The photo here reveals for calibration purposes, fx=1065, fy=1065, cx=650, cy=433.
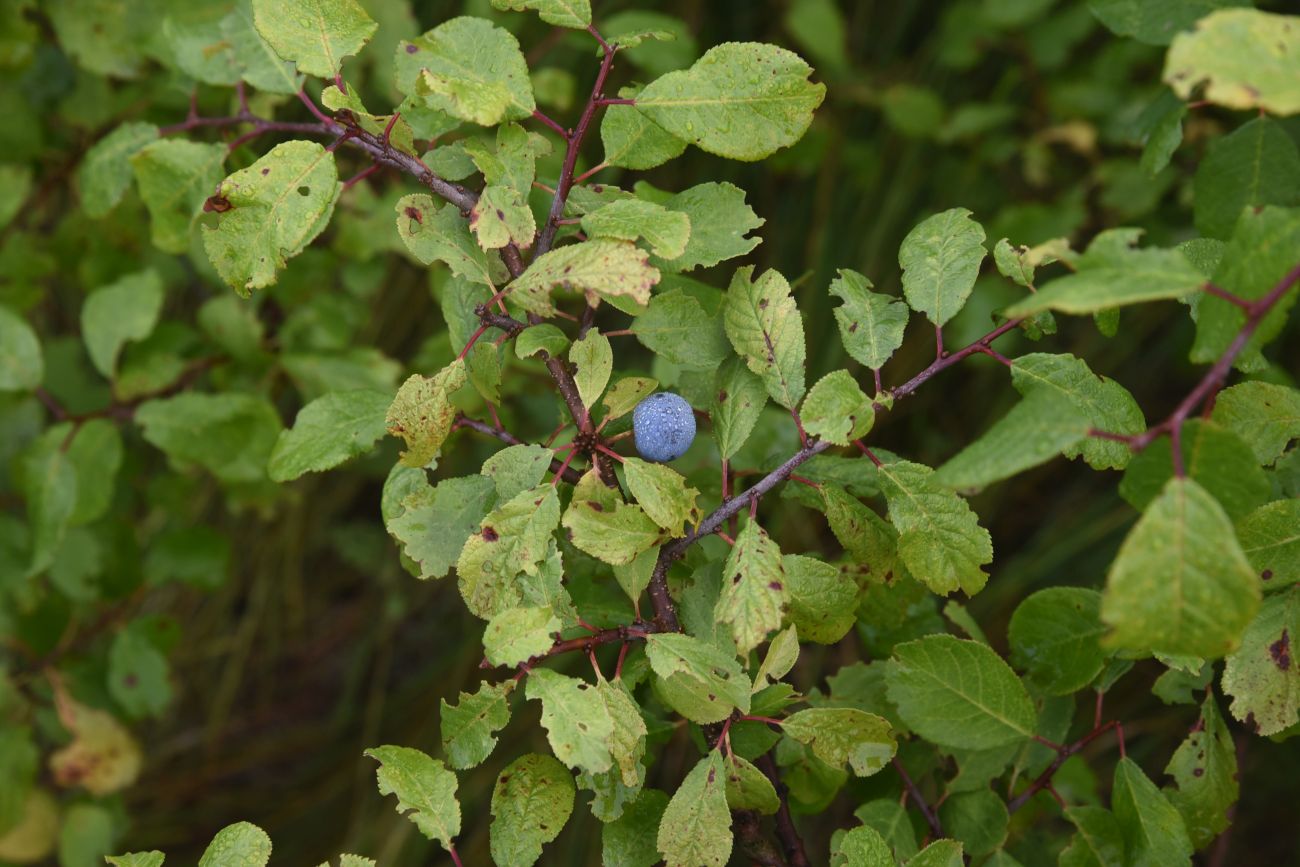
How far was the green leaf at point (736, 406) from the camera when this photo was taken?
Result: 2.44 feet

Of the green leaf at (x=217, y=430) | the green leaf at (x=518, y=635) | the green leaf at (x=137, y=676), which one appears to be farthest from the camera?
the green leaf at (x=137, y=676)

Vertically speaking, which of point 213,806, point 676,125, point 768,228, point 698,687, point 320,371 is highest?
point 676,125

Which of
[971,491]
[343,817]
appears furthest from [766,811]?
[343,817]

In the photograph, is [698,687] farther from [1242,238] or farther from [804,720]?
[1242,238]

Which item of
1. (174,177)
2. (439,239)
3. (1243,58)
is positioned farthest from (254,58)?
(1243,58)

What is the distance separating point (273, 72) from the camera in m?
0.94

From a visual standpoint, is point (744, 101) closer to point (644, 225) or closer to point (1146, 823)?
point (644, 225)

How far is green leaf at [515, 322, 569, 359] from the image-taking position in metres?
0.70

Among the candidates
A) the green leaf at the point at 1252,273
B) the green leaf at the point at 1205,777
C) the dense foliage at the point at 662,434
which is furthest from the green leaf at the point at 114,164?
the green leaf at the point at 1205,777

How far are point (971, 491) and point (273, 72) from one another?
694mm

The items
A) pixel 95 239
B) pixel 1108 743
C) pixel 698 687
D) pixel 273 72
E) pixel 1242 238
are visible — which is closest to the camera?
pixel 1242 238

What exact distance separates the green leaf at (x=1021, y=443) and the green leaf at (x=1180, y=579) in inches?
2.1

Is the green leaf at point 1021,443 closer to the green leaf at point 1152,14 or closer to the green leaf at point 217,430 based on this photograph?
the green leaf at point 1152,14

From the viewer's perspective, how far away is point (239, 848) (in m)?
0.69
